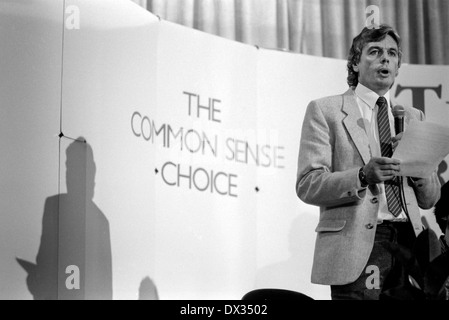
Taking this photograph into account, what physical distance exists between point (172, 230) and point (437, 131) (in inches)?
68.6

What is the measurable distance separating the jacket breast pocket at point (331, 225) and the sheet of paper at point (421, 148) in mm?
269

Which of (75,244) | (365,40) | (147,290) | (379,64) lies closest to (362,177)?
(379,64)

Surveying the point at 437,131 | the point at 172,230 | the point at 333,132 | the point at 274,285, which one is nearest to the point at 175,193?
the point at 172,230

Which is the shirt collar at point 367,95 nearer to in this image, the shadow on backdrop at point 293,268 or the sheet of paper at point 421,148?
the sheet of paper at point 421,148

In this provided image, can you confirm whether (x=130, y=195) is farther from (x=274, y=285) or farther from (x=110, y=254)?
(x=274, y=285)

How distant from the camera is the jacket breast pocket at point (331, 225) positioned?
105 inches

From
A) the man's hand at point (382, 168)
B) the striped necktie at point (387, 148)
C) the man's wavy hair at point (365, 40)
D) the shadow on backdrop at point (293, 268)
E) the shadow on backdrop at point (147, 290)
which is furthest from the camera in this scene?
the shadow on backdrop at point (293, 268)

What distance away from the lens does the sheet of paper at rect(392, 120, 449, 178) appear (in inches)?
101

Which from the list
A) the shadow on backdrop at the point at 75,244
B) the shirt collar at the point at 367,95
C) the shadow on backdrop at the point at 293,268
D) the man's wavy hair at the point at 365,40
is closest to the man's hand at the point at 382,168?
the shirt collar at the point at 367,95

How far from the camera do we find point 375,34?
2.86 metres

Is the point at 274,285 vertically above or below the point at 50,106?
below

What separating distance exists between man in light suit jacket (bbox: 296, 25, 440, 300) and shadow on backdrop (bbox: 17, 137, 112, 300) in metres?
1.13

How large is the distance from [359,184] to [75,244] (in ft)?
4.51

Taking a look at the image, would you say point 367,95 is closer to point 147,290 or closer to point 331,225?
point 331,225
